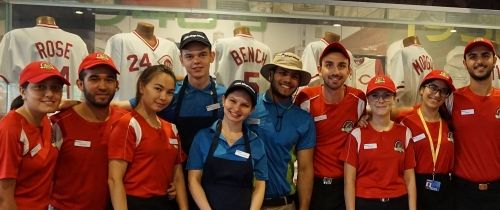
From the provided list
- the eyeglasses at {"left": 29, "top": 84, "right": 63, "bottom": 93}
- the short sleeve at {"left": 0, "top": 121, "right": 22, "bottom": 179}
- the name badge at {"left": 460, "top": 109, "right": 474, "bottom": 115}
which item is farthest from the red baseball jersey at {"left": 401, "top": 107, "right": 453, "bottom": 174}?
the short sleeve at {"left": 0, "top": 121, "right": 22, "bottom": 179}

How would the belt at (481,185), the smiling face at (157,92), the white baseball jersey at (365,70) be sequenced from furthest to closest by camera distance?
1. the white baseball jersey at (365,70)
2. the belt at (481,185)
3. the smiling face at (157,92)

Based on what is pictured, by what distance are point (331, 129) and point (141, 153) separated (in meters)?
1.16

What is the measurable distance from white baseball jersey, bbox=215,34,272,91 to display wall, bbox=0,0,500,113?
170 millimetres

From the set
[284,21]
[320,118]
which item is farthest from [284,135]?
[284,21]

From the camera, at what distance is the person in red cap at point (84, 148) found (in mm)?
2516

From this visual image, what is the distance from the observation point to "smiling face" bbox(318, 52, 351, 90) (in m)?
2.99

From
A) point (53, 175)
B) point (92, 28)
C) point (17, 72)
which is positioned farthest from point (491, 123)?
point (17, 72)

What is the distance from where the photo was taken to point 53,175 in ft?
8.21

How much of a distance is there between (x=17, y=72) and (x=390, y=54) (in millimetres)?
2974

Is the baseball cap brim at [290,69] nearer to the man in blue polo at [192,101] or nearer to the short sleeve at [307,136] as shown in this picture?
the short sleeve at [307,136]

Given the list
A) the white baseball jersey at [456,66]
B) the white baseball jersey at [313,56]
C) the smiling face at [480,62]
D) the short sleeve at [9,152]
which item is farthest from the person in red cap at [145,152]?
the white baseball jersey at [456,66]

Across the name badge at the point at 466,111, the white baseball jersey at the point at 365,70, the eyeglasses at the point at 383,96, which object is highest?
the white baseball jersey at the point at 365,70

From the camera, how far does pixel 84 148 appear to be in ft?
8.27

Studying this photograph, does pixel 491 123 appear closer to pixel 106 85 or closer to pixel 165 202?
pixel 165 202
